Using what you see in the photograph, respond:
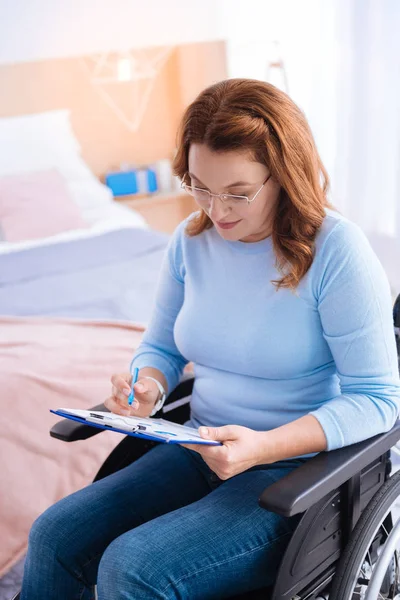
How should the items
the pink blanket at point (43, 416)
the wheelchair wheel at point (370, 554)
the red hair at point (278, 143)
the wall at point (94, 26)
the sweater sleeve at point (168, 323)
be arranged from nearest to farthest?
1. the wheelchair wheel at point (370, 554)
2. the red hair at point (278, 143)
3. the sweater sleeve at point (168, 323)
4. the pink blanket at point (43, 416)
5. the wall at point (94, 26)

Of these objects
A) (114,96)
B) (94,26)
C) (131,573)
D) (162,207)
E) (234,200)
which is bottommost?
(162,207)

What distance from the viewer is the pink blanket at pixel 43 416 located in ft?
5.58

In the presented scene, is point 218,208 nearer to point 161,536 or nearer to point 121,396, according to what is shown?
point 121,396

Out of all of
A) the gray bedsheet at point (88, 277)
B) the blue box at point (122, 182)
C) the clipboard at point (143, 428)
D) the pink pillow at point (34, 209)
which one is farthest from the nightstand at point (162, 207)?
the clipboard at point (143, 428)

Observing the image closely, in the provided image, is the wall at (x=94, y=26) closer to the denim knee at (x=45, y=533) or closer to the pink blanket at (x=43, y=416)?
the pink blanket at (x=43, y=416)

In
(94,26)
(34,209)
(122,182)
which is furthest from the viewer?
(122,182)

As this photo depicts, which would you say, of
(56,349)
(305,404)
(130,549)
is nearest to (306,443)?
(305,404)

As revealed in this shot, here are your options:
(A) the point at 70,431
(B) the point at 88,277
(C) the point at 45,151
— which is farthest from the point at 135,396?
(C) the point at 45,151

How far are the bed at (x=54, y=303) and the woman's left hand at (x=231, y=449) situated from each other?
2.26 feet

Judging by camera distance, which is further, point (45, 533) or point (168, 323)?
point (168, 323)

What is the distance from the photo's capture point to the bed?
1.76 m

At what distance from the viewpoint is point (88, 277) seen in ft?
8.61

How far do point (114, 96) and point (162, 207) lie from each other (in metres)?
0.63

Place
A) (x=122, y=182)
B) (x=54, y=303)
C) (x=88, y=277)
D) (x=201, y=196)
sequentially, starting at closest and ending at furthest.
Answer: (x=201, y=196), (x=54, y=303), (x=88, y=277), (x=122, y=182)
